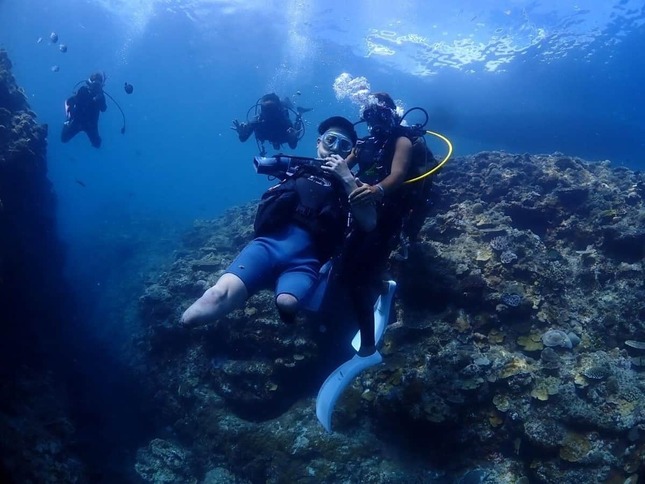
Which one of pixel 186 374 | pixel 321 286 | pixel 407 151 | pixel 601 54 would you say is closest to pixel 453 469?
pixel 321 286

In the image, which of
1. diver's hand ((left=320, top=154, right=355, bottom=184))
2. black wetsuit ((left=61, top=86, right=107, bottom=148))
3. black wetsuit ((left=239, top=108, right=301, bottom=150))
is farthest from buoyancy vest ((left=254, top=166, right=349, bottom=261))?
black wetsuit ((left=61, top=86, right=107, bottom=148))

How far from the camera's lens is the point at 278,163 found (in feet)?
16.4

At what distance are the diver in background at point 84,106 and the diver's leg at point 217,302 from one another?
13826mm

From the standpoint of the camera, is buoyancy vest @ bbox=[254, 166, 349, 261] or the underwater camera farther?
the underwater camera

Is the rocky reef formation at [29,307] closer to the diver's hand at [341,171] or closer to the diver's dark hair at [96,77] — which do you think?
the diver's dark hair at [96,77]

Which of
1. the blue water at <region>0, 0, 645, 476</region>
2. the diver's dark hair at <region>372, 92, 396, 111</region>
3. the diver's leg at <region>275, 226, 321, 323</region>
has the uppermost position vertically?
the blue water at <region>0, 0, 645, 476</region>

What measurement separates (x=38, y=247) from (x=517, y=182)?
16989 mm

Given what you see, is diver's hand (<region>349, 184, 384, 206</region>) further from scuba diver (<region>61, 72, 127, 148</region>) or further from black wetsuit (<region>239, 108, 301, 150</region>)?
scuba diver (<region>61, 72, 127, 148</region>)

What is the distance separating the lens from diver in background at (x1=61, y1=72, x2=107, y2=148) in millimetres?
14055

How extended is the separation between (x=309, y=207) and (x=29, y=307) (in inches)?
450

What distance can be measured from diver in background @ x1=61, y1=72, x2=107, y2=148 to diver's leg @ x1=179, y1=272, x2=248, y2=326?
13826mm

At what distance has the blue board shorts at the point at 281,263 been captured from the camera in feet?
13.3

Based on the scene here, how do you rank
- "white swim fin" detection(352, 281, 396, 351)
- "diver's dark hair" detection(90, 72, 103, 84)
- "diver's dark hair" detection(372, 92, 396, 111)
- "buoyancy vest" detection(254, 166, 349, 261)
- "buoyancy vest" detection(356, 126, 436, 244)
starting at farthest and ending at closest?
1. "diver's dark hair" detection(90, 72, 103, 84)
2. "white swim fin" detection(352, 281, 396, 351)
3. "diver's dark hair" detection(372, 92, 396, 111)
4. "buoyancy vest" detection(356, 126, 436, 244)
5. "buoyancy vest" detection(254, 166, 349, 261)

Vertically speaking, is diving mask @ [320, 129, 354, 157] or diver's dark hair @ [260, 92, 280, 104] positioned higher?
diver's dark hair @ [260, 92, 280, 104]
